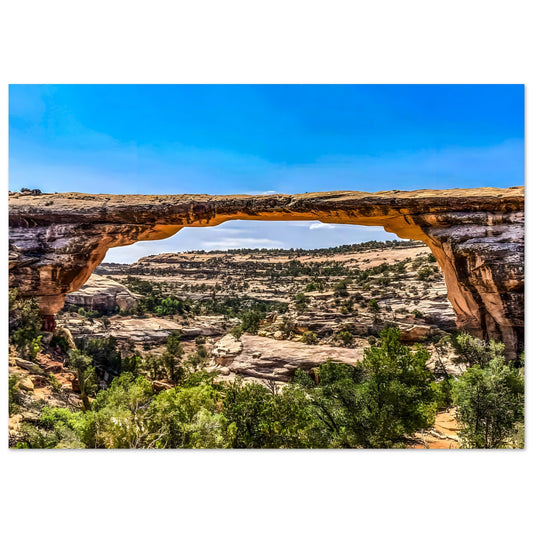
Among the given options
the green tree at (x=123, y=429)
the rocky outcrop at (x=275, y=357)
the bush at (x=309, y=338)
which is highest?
the green tree at (x=123, y=429)

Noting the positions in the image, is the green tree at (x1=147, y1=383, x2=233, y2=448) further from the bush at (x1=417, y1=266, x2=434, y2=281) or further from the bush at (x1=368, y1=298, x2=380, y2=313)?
the bush at (x1=417, y1=266, x2=434, y2=281)

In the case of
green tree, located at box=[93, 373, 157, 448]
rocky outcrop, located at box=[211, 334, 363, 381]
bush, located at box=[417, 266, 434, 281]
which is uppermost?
bush, located at box=[417, 266, 434, 281]

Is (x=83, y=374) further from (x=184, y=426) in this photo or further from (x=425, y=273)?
(x=425, y=273)

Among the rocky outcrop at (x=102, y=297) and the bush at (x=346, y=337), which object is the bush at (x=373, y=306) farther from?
the rocky outcrop at (x=102, y=297)

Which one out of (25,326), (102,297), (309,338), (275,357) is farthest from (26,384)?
(102,297)

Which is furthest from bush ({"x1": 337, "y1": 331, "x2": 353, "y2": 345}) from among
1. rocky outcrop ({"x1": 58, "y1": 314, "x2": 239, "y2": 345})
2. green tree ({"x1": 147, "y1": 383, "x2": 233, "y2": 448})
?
green tree ({"x1": 147, "y1": 383, "x2": 233, "y2": 448})

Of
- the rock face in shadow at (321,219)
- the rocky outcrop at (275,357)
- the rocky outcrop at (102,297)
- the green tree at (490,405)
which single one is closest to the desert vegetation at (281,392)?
the green tree at (490,405)

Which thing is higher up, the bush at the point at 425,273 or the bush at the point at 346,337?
the bush at the point at 425,273
